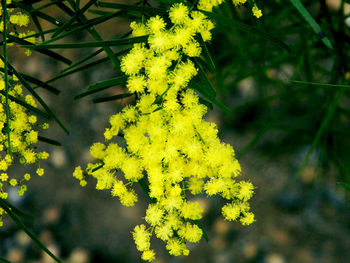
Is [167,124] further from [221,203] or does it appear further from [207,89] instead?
[221,203]

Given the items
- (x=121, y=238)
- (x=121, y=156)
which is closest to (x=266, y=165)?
(x=121, y=238)

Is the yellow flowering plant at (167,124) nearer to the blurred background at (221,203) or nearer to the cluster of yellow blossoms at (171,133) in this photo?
the cluster of yellow blossoms at (171,133)

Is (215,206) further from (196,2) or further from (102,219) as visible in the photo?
(196,2)

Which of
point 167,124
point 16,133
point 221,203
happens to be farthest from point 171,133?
point 221,203

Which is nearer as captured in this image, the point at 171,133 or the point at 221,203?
the point at 171,133

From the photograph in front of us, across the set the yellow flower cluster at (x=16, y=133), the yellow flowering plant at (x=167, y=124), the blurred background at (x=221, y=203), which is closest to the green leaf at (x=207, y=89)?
the yellow flowering plant at (x=167, y=124)

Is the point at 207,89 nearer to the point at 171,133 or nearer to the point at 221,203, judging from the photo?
the point at 171,133

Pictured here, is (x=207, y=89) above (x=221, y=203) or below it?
below

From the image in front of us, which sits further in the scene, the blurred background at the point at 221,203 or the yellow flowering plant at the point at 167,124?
the blurred background at the point at 221,203

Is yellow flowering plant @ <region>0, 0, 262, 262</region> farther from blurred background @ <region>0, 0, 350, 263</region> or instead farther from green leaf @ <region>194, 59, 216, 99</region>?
blurred background @ <region>0, 0, 350, 263</region>
